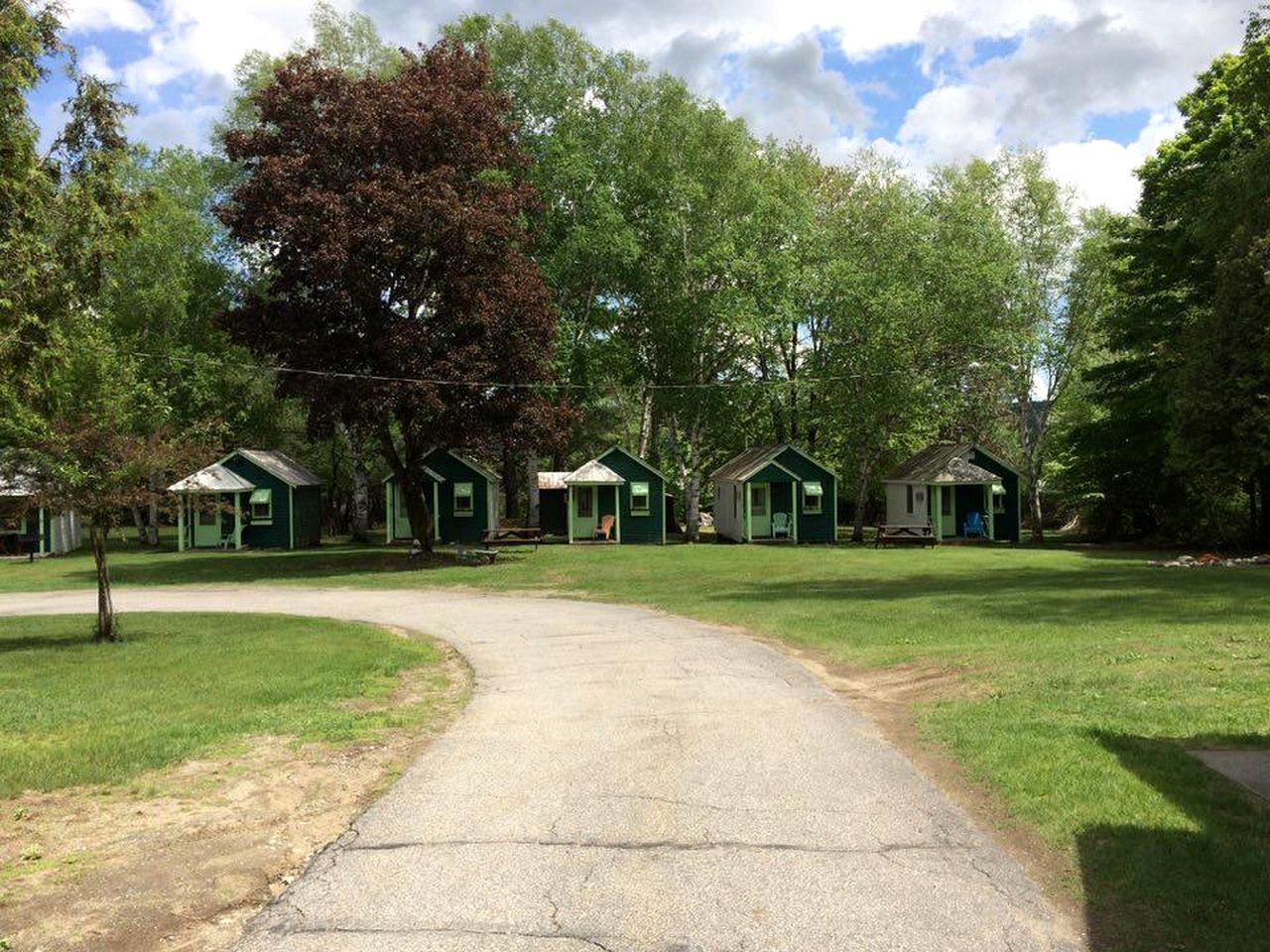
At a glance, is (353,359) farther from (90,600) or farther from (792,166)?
(792,166)

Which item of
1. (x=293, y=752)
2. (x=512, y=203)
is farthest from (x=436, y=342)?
(x=293, y=752)

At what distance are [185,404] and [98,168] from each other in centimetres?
3221

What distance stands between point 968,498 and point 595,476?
16.5 m

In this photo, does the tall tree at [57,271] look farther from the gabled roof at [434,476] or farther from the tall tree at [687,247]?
the tall tree at [687,247]

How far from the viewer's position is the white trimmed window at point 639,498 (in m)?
40.4

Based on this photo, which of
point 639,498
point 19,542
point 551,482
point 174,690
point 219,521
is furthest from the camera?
point 551,482

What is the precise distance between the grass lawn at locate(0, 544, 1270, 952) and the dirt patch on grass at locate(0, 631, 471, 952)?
4176mm

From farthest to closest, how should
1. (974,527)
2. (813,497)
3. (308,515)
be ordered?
(308,515) → (813,497) → (974,527)

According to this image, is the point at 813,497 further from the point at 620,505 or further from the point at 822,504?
the point at 620,505

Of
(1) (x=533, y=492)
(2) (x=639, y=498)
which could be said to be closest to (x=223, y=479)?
(1) (x=533, y=492)

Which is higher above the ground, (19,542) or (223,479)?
(223,479)

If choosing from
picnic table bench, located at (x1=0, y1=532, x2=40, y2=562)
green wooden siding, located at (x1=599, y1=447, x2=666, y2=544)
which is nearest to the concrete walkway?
green wooden siding, located at (x1=599, y1=447, x2=666, y2=544)

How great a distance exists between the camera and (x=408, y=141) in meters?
29.9

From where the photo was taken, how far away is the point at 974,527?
138 ft
